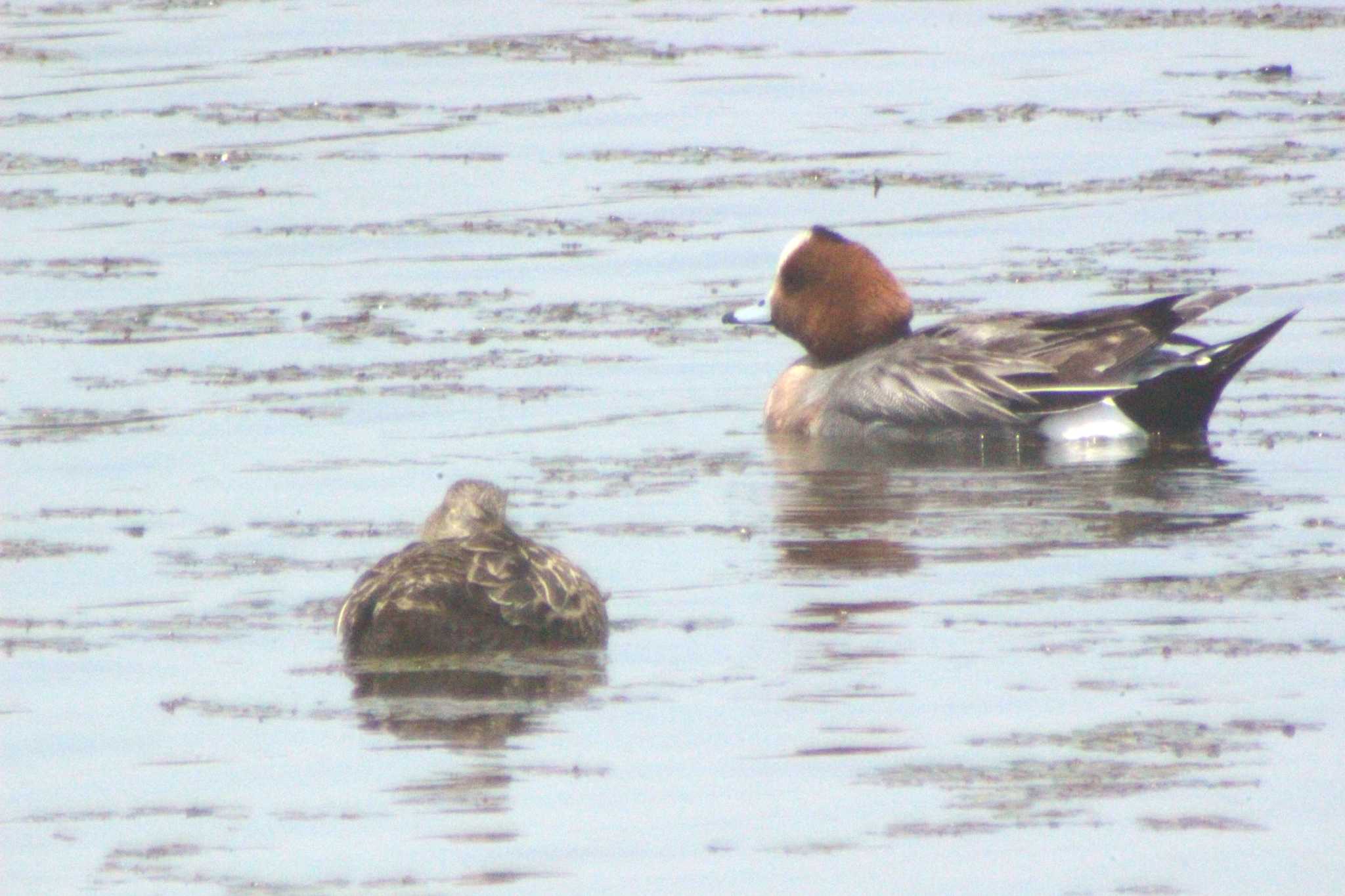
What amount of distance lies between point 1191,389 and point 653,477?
92.7 inches

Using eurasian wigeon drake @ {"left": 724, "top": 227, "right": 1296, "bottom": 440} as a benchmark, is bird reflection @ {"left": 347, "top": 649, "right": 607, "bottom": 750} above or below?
below

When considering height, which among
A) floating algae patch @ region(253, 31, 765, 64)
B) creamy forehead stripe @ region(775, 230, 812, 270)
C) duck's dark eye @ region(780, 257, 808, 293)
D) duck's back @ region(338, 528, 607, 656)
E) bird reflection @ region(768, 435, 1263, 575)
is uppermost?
floating algae patch @ region(253, 31, 765, 64)

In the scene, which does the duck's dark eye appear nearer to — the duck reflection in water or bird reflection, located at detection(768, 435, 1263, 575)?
bird reflection, located at detection(768, 435, 1263, 575)

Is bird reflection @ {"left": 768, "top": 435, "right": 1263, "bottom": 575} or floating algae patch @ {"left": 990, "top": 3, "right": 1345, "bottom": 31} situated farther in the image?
floating algae patch @ {"left": 990, "top": 3, "right": 1345, "bottom": 31}

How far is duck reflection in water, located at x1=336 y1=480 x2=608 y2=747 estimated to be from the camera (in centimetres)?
911

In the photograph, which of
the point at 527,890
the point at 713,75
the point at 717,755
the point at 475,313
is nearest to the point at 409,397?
the point at 475,313

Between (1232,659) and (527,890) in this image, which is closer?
(527,890)

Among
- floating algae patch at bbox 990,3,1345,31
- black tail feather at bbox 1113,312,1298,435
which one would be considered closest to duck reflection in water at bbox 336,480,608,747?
black tail feather at bbox 1113,312,1298,435

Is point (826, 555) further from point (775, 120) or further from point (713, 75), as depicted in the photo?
point (713, 75)

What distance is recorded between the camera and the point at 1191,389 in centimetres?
1307

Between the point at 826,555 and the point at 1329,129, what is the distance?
9.83 meters

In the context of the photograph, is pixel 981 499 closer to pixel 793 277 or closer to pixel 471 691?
pixel 793 277

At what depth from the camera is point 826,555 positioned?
10805 millimetres

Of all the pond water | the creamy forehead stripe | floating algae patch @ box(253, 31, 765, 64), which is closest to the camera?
the pond water
